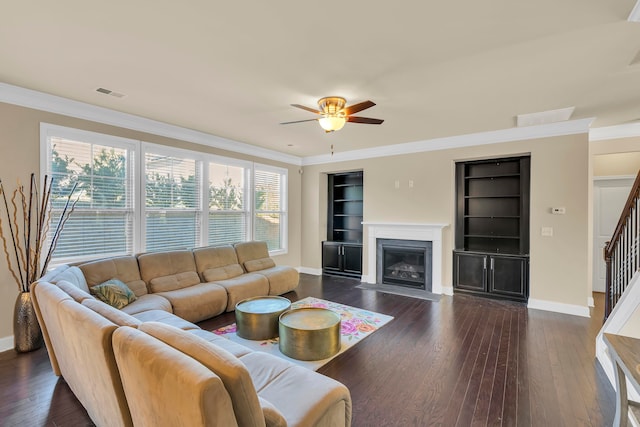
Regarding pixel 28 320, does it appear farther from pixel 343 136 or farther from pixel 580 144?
pixel 580 144

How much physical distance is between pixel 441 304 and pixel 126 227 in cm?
483

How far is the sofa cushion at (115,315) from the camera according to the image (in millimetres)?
1584

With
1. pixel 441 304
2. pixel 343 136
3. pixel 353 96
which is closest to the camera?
pixel 353 96

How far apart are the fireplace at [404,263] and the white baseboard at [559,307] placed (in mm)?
1529

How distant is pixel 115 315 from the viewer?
1.66m

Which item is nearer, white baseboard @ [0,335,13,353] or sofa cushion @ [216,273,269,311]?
white baseboard @ [0,335,13,353]

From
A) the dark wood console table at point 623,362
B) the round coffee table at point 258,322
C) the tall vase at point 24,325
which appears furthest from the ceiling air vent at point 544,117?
the tall vase at point 24,325

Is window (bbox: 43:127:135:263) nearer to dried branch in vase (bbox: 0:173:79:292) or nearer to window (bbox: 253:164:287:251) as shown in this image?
dried branch in vase (bbox: 0:173:79:292)

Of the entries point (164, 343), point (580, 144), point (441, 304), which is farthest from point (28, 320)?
point (580, 144)

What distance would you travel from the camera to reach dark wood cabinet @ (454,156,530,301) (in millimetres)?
4750

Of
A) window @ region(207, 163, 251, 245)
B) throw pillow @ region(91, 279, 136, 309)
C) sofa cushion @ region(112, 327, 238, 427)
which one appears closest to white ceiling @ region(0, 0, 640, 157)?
window @ region(207, 163, 251, 245)

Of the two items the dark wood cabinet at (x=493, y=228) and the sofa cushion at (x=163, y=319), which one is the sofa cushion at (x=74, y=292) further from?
the dark wood cabinet at (x=493, y=228)

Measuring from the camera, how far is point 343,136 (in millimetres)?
5051

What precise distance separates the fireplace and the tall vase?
499 cm
